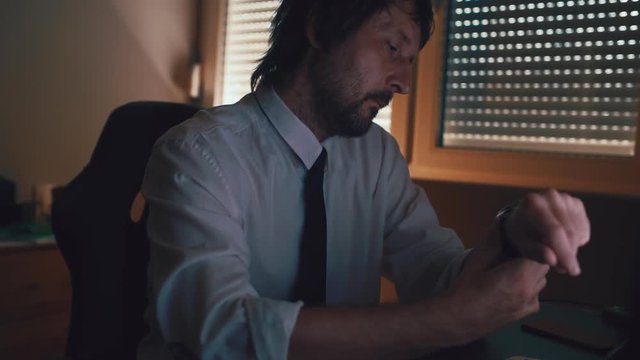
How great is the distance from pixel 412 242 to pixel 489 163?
2.61 feet

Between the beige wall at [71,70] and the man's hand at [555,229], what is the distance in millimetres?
2072

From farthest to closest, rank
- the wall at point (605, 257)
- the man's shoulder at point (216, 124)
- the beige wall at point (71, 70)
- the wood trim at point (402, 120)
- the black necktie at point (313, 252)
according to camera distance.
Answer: the beige wall at point (71, 70)
the wood trim at point (402, 120)
the wall at point (605, 257)
the black necktie at point (313, 252)
the man's shoulder at point (216, 124)

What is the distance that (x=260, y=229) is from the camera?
1100 millimetres

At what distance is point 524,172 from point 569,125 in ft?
0.67

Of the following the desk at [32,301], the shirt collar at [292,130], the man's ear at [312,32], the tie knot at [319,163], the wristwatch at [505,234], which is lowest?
the desk at [32,301]

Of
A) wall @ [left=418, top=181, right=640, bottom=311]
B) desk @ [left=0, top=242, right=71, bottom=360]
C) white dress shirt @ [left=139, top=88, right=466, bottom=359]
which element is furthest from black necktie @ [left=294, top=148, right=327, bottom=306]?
desk @ [left=0, top=242, right=71, bottom=360]

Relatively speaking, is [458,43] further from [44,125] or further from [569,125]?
[44,125]

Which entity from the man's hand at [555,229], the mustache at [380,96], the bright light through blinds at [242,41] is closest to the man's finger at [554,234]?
the man's hand at [555,229]

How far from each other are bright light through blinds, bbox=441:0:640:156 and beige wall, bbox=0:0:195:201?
1316mm

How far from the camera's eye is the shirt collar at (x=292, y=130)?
114 centimetres

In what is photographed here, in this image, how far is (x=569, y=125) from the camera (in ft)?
6.21

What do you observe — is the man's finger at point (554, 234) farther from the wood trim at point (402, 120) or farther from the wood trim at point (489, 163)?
the wood trim at point (402, 120)

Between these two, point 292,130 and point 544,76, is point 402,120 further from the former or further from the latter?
point 292,130

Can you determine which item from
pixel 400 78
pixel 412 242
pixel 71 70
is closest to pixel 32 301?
pixel 71 70
